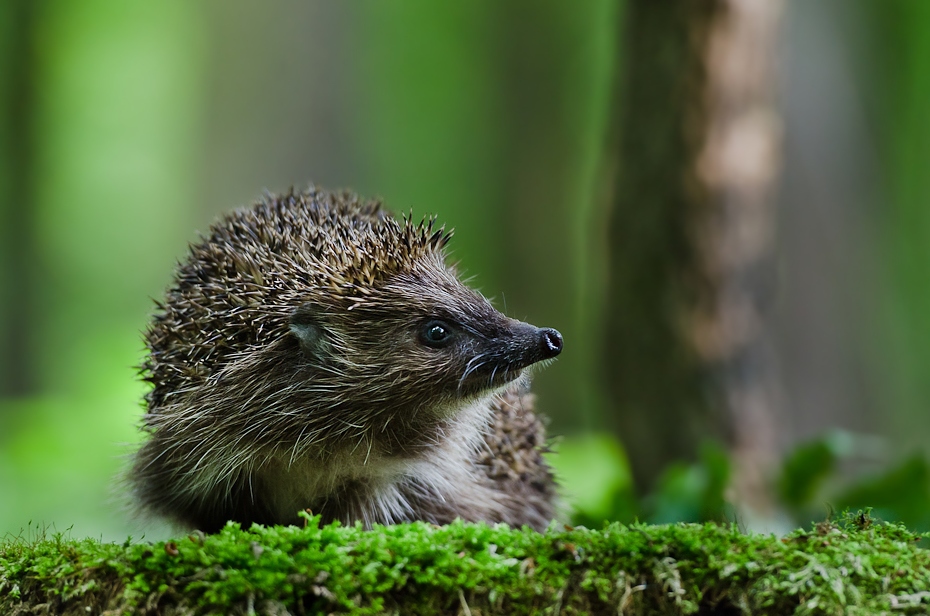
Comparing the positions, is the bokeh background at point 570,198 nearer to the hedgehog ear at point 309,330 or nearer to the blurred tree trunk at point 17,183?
the blurred tree trunk at point 17,183

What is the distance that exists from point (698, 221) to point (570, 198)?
13611 millimetres

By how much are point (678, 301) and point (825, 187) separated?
574cm

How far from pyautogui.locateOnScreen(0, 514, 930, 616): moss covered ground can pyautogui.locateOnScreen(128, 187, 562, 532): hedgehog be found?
4.01ft

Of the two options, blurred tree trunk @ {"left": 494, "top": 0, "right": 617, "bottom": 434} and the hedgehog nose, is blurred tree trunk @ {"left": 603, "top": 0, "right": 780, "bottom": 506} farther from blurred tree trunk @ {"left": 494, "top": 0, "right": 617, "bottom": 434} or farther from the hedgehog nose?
blurred tree trunk @ {"left": 494, "top": 0, "right": 617, "bottom": 434}

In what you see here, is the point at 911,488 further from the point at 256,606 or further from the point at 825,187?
the point at 825,187

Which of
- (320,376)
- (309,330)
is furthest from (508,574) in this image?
(309,330)

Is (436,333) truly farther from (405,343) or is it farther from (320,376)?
(320,376)

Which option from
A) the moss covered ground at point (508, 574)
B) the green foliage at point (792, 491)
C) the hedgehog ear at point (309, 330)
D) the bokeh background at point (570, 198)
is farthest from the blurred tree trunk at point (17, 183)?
the moss covered ground at point (508, 574)

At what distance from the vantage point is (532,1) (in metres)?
23.7

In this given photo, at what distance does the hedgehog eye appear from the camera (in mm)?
4824

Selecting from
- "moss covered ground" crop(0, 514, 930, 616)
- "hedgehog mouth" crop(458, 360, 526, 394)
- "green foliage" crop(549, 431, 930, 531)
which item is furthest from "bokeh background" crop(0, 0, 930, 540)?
"hedgehog mouth" crop(458, 360, 526, 394)

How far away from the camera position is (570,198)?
22031 mm

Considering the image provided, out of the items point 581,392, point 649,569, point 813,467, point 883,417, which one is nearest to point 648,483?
point 813,467

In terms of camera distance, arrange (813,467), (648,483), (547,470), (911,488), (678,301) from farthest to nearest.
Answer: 1. (648,483)
2. (678,301)
3. (813,467)
4. (911,488)
5. (547,470)
